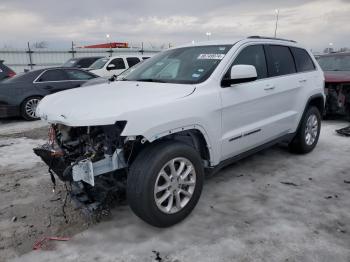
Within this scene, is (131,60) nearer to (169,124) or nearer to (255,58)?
(255,58)

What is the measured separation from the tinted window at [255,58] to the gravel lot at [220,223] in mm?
1450

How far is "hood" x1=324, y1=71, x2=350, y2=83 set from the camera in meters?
7.47

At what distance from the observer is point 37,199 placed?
3998mm

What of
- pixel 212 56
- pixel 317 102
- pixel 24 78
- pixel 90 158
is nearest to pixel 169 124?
pixel 90 158

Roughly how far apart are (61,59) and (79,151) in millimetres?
18776

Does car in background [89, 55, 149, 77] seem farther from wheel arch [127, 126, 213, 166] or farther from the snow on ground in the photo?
wheel arch [127, 126, 213, 166]

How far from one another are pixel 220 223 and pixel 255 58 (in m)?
2.16

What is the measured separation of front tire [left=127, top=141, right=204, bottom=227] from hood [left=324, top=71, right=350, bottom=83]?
5535 millimetres

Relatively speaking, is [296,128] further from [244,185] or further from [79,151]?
[79,151]

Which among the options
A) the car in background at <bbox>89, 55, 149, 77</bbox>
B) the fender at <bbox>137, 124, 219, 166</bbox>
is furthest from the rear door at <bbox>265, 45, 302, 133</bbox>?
the car in background at <bbox>89, 55, 149, 77</bbox>

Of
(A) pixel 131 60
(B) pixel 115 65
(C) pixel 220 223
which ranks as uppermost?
(A) pixel 131 60

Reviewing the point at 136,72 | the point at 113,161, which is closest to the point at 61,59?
the point at 136,72

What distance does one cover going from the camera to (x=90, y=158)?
10.00 ft

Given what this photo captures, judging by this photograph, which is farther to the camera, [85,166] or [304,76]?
[304,76]
